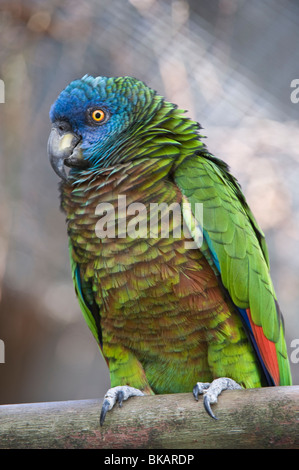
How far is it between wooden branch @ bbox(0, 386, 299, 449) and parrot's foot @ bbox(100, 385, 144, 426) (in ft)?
0.06

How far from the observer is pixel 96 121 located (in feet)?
4.62

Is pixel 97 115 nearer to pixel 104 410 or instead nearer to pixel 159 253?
pixel 159 253

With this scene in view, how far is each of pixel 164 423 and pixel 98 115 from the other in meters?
0.85

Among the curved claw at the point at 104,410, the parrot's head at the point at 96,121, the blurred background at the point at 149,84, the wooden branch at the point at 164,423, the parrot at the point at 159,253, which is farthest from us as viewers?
the blurred background at the point at 149,84

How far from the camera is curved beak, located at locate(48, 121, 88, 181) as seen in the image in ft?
4.61

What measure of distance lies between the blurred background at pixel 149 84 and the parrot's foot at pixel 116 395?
1.22 meters

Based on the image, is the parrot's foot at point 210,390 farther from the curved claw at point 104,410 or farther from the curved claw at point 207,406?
the curved claw at point 104,410

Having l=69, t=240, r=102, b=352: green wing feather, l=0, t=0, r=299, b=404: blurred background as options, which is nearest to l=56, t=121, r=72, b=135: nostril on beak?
l=69, t=240, r=102, b=352: green wing feather

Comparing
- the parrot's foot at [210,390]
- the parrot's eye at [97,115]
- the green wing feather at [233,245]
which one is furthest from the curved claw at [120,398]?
the parrot's eye at [97,115]

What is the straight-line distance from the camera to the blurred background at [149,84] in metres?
2.29

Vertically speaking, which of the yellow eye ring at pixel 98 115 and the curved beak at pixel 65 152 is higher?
the yellow eye ring at pixel 98 115

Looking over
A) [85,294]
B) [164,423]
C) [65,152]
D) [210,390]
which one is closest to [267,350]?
[210,390]

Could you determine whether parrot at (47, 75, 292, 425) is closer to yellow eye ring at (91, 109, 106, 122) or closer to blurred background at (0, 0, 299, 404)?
yellow eye ring at (91, 109, 106, 122)
